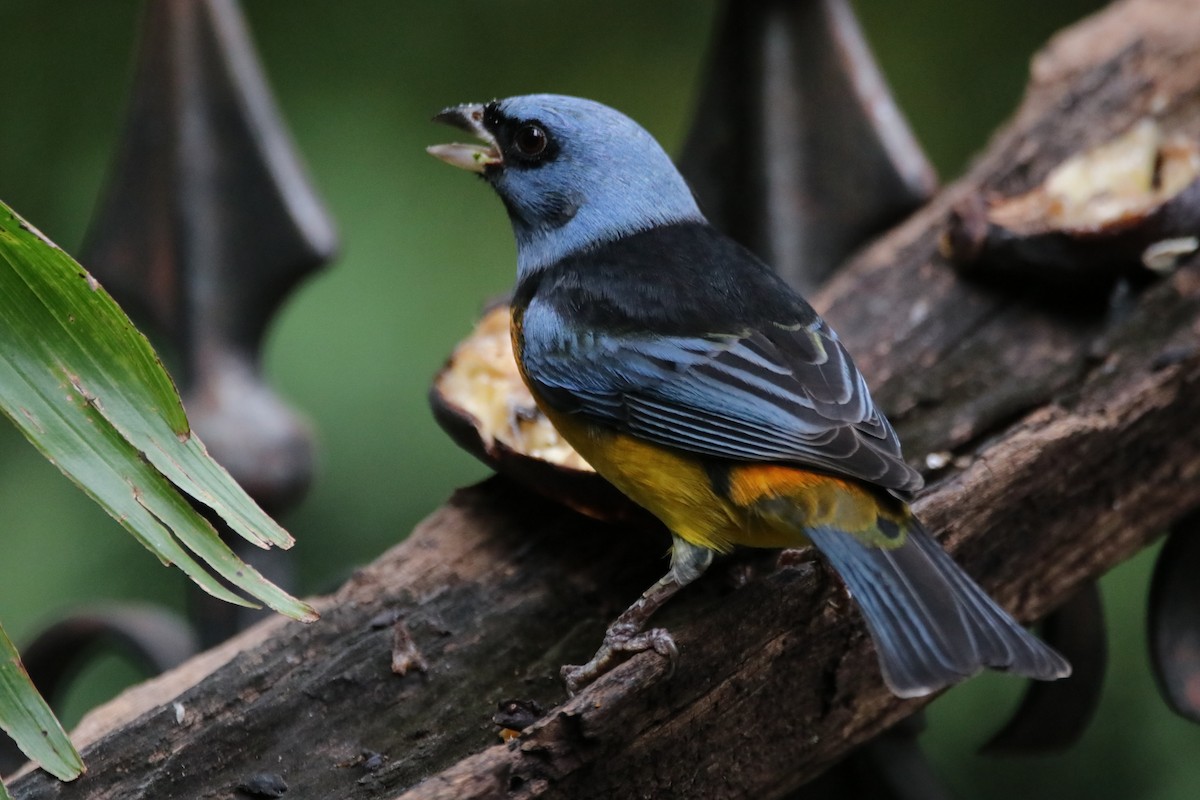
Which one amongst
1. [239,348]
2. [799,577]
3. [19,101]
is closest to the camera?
[799,577]

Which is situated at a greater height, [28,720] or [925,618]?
[28,720]

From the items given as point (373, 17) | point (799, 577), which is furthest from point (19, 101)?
point (799, 577)

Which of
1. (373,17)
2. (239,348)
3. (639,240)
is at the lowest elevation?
(639,240)

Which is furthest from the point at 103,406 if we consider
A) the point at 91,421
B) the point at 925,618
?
the point at 925,618

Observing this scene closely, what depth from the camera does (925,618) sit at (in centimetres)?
186

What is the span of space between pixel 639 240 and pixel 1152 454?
1.00 meters

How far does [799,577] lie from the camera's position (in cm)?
203

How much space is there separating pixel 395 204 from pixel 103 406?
2.47 meters

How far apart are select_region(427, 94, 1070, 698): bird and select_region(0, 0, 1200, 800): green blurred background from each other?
45.3 inches

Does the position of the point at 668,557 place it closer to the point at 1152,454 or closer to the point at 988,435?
the point at 988,435

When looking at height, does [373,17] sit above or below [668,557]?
above

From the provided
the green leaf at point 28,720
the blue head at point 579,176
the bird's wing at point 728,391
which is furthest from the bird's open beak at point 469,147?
the green leaf at point 28,720

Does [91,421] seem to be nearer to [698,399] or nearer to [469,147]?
[698,399]

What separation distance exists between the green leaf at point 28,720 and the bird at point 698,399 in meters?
0.70
